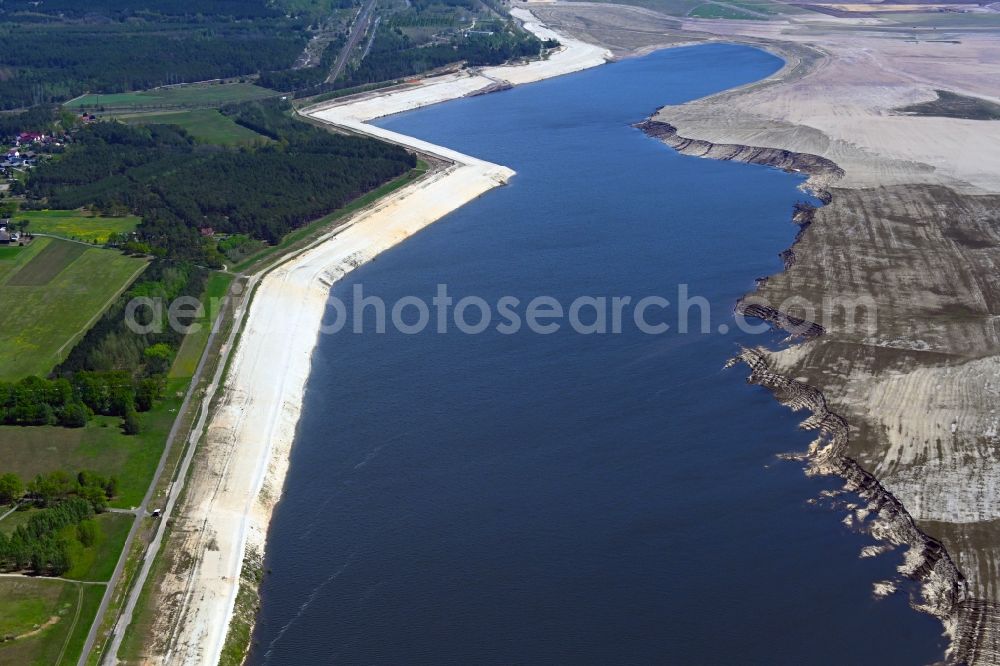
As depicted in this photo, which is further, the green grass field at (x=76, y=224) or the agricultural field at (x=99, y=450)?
the green grass field at (x=76, y=224)

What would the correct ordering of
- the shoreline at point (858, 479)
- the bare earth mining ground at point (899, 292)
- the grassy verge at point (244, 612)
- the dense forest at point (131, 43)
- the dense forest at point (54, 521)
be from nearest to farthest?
the grassy verge at point (244, 612)
the shoreline at point (858, 479)
the dense forest at point (54, 521)
the bare earth mining ground at point (899, 292)
the dense forest at point (131, 43)

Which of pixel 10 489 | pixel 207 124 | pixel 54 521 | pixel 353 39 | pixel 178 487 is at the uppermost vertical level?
pixel 353 39

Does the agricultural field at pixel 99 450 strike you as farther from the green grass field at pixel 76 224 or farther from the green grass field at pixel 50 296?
the green grass field at pixel 76 224

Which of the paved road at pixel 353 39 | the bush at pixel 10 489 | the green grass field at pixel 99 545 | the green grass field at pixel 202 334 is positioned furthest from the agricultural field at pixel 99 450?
the paved road at pixel 353 39

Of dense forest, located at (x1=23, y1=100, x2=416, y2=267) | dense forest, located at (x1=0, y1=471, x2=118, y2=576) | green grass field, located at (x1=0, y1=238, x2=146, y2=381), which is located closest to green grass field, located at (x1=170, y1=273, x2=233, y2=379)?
dense forest, located at (x1=23, y1=100, x2=416, y2=267)

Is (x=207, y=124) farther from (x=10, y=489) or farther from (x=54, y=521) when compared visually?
(x=54, y=521)

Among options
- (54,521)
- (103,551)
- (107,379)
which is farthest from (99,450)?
(103,551)

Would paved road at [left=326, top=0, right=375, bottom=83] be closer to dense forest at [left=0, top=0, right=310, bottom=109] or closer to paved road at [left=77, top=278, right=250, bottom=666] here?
dense forest at [left=0, top=0, right=310, bottom=109]
